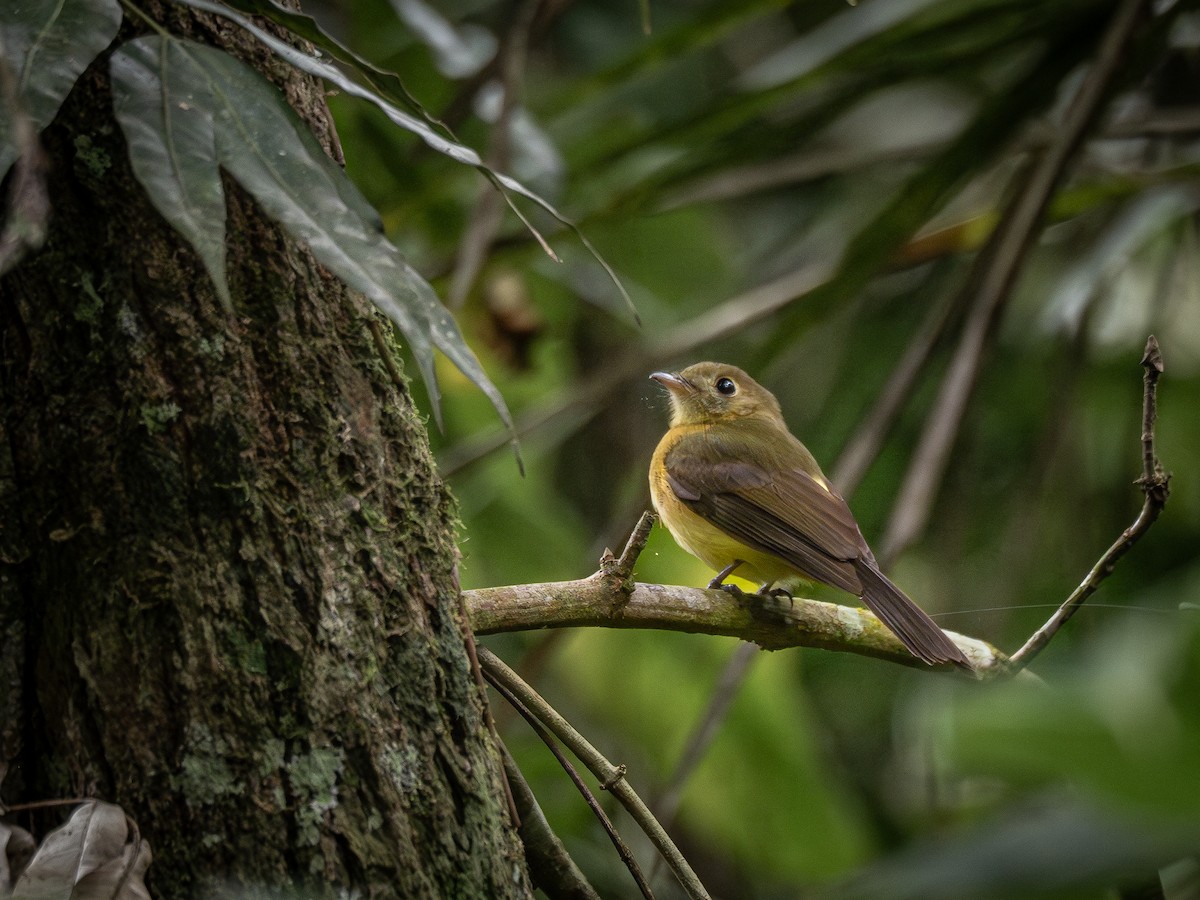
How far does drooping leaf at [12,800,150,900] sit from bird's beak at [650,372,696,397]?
10.3 feet

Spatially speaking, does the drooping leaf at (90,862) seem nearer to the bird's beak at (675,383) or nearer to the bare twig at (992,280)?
the bare twig at (992,280)

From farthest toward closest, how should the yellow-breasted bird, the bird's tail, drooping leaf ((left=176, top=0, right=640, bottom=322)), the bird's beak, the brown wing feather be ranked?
the bird's beak → the yellow-breasted bird → the brown wing feather → the bird's tail → drooping leaf ((left=176, top=0, right=640, bottom=322))

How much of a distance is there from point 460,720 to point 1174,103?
4.47 metres

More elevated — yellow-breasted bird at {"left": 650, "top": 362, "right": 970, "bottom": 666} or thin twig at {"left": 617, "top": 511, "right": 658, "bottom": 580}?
thin twig at {"left": 617, "top": 511, "right": 658, "bottom": 580}

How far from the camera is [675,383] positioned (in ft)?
14.9

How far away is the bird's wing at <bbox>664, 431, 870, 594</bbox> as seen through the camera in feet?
11.3

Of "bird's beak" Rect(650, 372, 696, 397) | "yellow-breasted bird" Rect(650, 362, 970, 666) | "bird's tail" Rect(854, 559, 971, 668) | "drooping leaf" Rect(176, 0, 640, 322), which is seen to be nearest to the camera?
"drooping leaf" Rect(176, 0, 640, 322)

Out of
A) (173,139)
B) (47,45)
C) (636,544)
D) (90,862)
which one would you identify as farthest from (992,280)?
(90,862)

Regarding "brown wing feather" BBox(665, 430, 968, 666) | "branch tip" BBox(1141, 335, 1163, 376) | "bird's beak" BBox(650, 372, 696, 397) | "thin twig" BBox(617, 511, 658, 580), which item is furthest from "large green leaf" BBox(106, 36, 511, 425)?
"bird's beak" BBox(650, 372, 696, 397)

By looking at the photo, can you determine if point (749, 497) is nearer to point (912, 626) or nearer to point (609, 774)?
point (912, 626)

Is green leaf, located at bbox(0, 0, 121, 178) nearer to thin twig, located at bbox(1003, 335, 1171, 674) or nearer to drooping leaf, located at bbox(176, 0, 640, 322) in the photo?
drooping leaf, located at bbox(176, 0, 640, 322)

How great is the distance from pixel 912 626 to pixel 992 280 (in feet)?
2.92

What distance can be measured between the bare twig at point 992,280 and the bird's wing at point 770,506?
1.60 ft

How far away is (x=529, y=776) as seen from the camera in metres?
3.98
